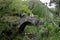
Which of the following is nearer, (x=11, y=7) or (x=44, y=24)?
(x=11, y=7)

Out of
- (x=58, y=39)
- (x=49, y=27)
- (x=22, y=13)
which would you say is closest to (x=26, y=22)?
(x=22, y=13)

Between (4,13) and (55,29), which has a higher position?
(4,13)

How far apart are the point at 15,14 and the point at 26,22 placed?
1930 mm

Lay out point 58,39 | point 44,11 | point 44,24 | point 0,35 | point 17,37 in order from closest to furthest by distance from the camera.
Result: point 58,39, point 0,35, point 17,37, point 44,24, point 44,11

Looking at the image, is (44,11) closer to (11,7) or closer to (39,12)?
(39,12)

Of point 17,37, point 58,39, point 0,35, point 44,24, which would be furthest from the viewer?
point 44,24

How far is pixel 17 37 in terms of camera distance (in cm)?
1906

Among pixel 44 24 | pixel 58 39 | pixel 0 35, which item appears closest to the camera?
pixel 58 39

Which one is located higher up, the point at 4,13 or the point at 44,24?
the point at 4,13

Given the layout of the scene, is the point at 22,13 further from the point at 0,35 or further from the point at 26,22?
the point at 0,35

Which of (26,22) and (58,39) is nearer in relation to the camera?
(58,39)

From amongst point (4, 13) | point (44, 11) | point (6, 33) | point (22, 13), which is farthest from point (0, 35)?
point (44, 11)

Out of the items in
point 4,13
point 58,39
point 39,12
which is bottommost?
point 39,12

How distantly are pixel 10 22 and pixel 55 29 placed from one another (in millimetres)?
3968
